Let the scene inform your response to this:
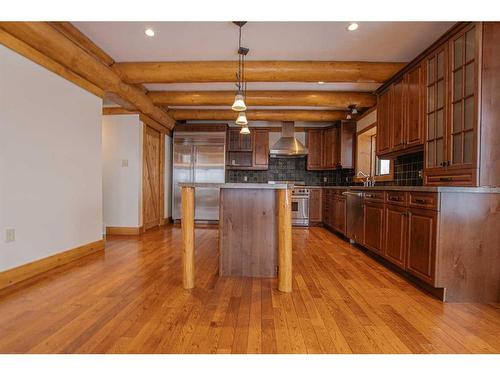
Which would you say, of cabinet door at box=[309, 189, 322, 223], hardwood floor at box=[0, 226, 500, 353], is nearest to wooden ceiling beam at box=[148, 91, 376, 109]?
cabinet door at box=[309, 189, 322, 223]

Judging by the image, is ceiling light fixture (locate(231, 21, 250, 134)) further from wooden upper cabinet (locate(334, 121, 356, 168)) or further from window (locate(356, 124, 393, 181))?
wooden upper cabinet (locate(334, 121, 356, 168))

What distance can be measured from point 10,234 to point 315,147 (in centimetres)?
561

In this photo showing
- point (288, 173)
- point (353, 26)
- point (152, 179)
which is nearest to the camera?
A: point (353, 26)

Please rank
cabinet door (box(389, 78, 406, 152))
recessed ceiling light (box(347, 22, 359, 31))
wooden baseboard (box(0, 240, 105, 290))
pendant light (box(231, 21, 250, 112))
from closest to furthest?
wooden baseboard (box(0, 240, 105, 290)) < recessed ceiling light (box(347, 22, 359, 31)) < pendant light (box(231, 21, 250, 112)) < cabinet door (box(389, 78, 406, 152))

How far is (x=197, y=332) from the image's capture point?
1570mm

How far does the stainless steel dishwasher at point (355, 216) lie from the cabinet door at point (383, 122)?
29.5 inches

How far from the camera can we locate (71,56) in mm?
2676

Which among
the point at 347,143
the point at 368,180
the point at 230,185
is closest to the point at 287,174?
the point at 347,143

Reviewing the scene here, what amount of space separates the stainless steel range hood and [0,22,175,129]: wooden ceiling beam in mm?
2858

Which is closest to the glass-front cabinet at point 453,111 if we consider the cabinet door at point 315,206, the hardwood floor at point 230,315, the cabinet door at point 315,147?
the hardwood floor at point 230,315

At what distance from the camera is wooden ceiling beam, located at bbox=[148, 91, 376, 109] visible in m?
4.45

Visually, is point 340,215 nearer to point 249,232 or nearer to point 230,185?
point 249,232

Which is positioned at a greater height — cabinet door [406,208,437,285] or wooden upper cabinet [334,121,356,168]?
wooden upper cabinet [334,121,356,168]
